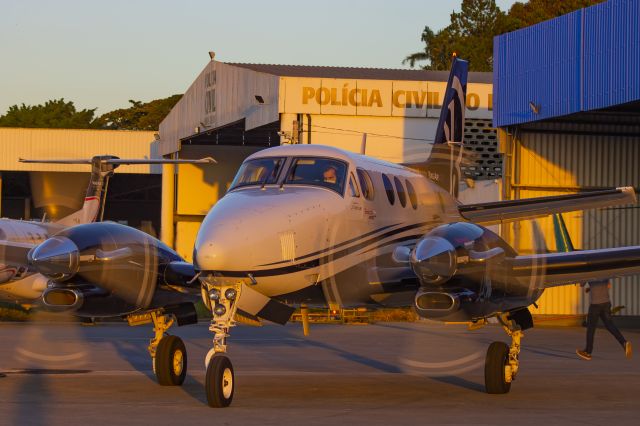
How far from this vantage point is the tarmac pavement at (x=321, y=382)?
12.7m

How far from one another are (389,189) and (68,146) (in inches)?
2016

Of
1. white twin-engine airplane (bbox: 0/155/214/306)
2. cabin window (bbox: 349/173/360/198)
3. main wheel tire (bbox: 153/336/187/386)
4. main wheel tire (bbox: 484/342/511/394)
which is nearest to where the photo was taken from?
cabin window (bbox: 349/173/360/198)

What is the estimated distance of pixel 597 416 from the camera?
42.6ft

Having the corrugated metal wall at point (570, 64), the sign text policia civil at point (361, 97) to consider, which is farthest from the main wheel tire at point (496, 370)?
the sign text policia civil at point (361, 97)

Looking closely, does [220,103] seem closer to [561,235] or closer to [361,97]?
[361,97]

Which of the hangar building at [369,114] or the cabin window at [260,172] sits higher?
the hangar building at [369,114]

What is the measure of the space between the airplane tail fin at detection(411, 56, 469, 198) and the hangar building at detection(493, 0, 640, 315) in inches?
328

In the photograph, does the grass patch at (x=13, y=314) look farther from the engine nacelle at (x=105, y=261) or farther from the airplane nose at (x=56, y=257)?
the airplane nose at (x=56, y=257)

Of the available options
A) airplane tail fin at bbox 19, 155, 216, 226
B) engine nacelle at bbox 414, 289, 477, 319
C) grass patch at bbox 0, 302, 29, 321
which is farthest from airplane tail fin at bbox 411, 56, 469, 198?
grass patch at bbox 0, 302, 29, 321

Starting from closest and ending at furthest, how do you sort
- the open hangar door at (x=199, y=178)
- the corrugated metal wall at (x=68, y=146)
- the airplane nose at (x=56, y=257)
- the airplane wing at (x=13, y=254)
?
the airplane nose at (x=56, y=257) < the airplane wing at (x=13, y=254) < the open hangar door at (x=199, y=178) < the corrugated metal wall at (x=68, y=146)

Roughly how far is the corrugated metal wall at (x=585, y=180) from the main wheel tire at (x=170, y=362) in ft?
66.5

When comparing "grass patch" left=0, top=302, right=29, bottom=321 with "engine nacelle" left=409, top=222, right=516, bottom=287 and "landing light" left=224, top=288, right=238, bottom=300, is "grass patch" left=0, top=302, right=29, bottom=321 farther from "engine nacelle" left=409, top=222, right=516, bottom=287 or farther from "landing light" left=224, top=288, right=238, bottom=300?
"engine nacelle" left=409, top=222, right=516, bottom=287

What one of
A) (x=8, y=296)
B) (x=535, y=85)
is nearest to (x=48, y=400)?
(x=8, y=296)

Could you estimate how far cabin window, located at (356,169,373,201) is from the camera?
14773mm
